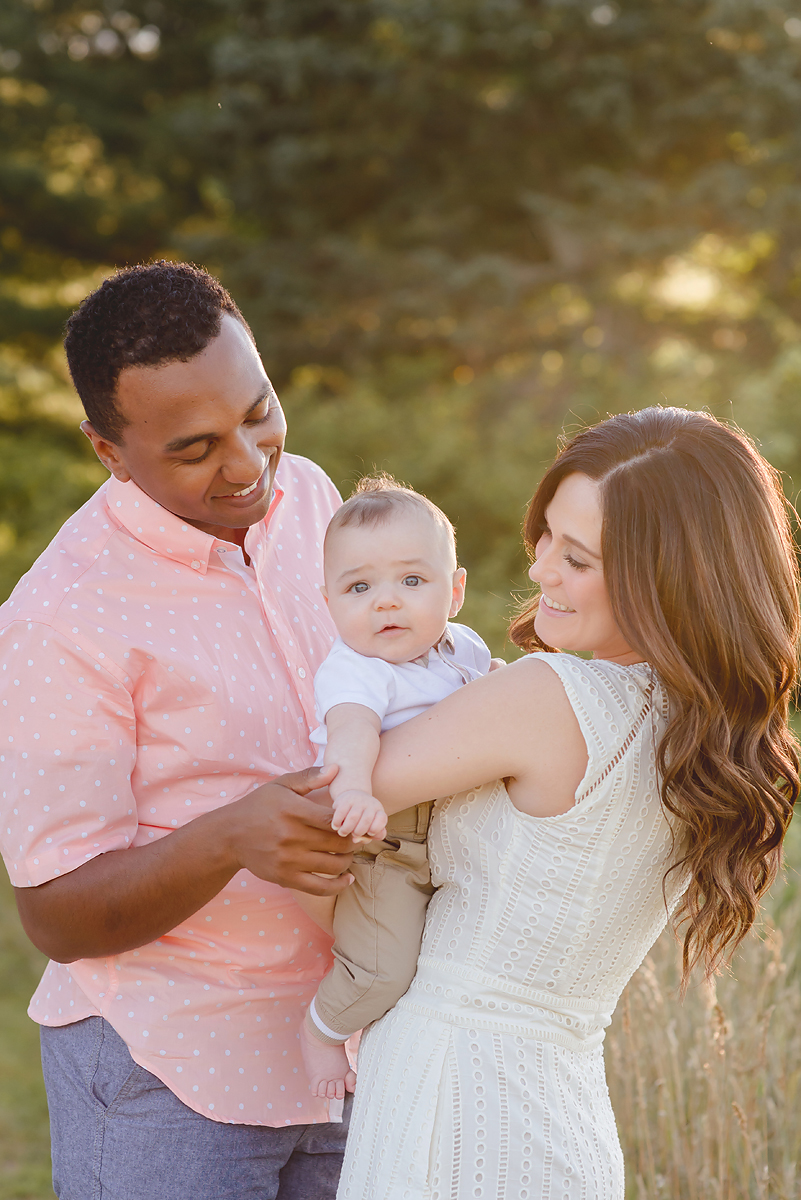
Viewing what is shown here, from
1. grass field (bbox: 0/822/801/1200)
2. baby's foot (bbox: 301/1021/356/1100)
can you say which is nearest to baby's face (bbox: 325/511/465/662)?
baby's foot (bbox: 301/1021/356/1100)

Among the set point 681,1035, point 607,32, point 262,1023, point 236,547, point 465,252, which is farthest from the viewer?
point 465,252

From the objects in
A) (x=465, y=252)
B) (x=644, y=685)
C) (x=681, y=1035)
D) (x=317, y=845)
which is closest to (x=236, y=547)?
(x=317, y=845)

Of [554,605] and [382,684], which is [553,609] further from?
[382,684]

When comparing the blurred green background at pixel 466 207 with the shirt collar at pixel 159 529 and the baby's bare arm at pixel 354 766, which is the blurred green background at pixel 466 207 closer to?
the shirt collar at pixel 159 529

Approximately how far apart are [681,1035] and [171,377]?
2446 mm

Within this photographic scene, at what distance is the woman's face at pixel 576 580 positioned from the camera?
6.38ft

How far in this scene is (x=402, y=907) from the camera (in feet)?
6.42

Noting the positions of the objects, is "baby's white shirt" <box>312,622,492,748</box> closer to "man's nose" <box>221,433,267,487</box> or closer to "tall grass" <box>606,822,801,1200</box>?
"man's nose" <box>221,433,267,487</box>

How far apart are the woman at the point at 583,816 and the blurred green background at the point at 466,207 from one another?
20.1 feet

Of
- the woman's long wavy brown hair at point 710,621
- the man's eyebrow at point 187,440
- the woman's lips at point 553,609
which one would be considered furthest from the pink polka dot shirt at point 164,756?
the woman's long wavy brown hair at point 710,621

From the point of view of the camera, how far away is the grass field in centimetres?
288

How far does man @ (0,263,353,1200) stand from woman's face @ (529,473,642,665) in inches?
20.7

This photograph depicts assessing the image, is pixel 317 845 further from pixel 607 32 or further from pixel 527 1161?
pixel 607 32

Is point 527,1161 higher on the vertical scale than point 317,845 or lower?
lower
